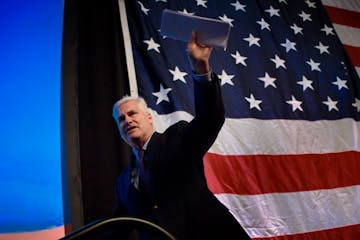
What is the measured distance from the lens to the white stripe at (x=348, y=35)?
243cm

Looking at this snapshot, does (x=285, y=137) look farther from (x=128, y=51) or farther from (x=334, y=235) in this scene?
(x=128, y=51)

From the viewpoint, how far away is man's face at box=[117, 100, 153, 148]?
1082 millimetres

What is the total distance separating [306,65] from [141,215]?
1630 mm

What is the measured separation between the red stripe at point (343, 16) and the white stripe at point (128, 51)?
164 centimetres

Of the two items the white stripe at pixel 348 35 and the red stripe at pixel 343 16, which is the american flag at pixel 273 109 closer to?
the white stripe at pixel 348 35

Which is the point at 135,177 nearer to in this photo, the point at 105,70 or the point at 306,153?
the point at 105,70

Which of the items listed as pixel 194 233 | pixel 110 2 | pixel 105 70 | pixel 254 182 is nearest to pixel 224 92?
pixel 254 182

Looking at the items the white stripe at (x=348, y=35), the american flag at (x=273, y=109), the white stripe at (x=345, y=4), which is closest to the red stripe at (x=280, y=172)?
the american flag at (x=273, y=109)

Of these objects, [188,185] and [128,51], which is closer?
[188,185]

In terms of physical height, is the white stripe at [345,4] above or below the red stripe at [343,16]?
above

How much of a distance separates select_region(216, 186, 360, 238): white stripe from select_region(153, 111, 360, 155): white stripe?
23 cm

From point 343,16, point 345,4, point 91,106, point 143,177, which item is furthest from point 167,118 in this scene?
point 345,4

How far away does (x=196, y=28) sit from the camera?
935mm

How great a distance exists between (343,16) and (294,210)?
169 cm
